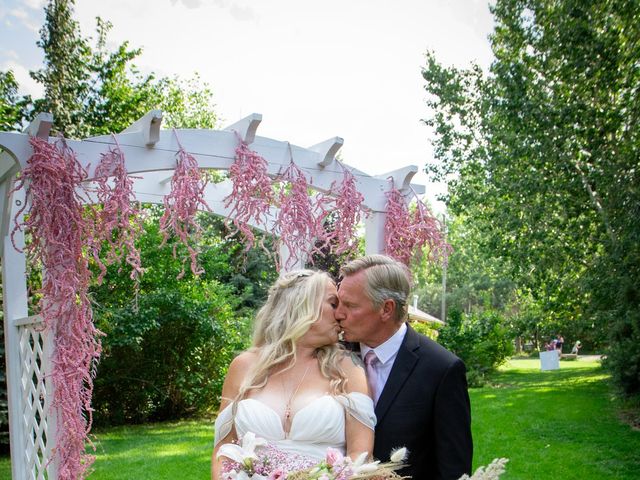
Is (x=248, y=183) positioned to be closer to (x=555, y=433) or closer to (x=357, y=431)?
(x=357, y=431)

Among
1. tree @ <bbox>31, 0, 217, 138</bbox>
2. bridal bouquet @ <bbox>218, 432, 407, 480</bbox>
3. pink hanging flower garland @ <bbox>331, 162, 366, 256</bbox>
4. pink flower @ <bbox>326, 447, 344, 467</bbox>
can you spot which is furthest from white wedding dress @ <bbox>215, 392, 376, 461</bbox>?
tree @ <bbox>31, 0, 217, 138</bbox>

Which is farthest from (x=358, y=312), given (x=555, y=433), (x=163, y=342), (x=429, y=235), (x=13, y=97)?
(x=13, y=97)

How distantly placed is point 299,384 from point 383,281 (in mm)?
578

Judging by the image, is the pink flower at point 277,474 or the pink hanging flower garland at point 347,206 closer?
the pink flower at point 277,474

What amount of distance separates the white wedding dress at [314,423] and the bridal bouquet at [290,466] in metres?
0.37

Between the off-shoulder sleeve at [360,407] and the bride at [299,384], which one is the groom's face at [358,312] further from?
the off-shoulder sleeve at [360,407]

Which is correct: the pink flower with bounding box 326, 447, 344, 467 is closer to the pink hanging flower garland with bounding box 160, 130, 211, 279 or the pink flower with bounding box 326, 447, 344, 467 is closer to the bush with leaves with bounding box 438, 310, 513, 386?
the pink hanging flower garland with bounding box 160, 130, 211, 279

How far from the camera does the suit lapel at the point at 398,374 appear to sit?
262 cm

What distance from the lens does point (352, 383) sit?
2.70m

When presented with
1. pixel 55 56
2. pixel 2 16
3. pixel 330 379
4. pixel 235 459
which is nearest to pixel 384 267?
pixel 330 379

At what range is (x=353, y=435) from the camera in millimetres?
2568

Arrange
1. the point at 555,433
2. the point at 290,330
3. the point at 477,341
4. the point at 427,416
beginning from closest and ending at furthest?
1. the point at 427,416
2. the point at 290,330
3. the point at 555,433
4. the point at 477,341

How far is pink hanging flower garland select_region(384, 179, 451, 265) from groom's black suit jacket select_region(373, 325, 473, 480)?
68.1 inches

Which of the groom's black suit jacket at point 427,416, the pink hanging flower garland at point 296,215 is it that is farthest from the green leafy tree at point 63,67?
the groom's black suit jacket at point 427,416
